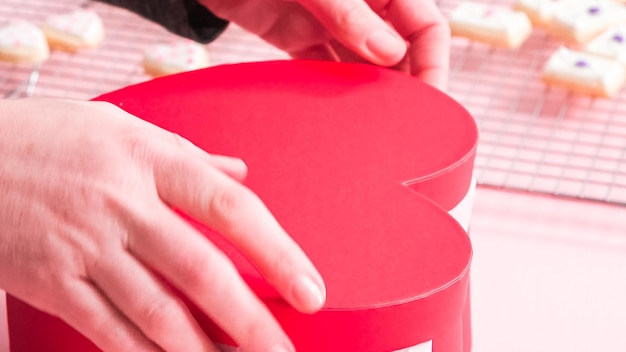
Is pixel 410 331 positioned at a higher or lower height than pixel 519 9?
higher

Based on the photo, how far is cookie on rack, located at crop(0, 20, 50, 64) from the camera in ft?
3.77

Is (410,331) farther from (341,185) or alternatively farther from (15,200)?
(15,200)

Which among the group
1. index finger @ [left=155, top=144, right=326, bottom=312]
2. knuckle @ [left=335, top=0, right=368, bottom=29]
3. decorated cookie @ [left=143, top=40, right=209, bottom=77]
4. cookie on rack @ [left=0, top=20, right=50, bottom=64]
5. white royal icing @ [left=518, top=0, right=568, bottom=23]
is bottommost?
cookie on rack @ [left=0, top=20, right=50, bottom=64]

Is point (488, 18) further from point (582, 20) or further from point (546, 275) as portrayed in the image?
point (546, 275)

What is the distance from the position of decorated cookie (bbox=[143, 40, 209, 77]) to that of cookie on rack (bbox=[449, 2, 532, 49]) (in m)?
0.32

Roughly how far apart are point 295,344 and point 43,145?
175 mm

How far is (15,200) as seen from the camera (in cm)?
51

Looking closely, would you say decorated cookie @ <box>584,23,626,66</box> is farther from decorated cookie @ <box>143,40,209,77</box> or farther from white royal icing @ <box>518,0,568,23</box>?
decorated cookie @ <box>143,40,209,77</box>

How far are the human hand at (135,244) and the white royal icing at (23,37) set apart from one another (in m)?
0.68

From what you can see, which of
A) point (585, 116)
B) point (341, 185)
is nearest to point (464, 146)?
point (341, 185)

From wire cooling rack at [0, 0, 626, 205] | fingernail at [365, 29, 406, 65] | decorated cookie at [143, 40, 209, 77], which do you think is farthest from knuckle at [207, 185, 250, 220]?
decorated cookie at [143, 40, 209, 77]

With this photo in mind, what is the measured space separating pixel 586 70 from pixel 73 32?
62 centimetres

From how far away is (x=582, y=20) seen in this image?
118 centimetres

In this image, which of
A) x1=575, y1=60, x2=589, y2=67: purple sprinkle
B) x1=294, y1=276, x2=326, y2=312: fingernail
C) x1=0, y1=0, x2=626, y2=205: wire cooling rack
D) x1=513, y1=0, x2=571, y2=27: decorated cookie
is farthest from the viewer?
x1=513, y1=0, x2=571, y2=27: decorated cookie
